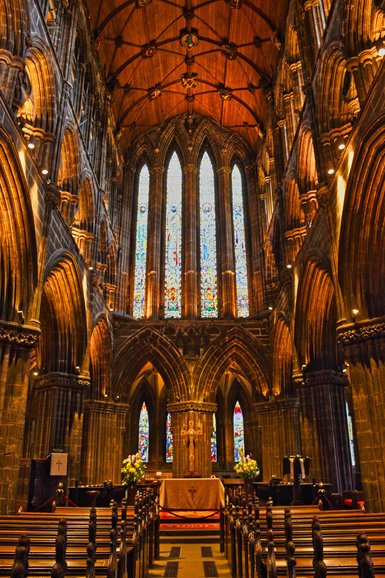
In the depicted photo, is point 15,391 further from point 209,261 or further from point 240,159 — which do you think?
point 240,159

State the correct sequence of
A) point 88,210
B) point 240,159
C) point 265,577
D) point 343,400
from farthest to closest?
point 240,159 → point 88,210 → point 343,400 → point 265,577

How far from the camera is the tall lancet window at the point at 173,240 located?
25109 millimetres

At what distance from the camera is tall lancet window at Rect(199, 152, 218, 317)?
2508 centimetres

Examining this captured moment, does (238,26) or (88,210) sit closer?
(88,210)

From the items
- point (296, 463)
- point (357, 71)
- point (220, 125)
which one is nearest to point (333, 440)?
point (296, 463)

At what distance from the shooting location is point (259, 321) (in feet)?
76.3

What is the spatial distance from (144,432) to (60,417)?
14.4 m

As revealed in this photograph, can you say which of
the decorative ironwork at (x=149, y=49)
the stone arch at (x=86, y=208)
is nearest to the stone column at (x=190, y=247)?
the decorative ironwork at (x=149, y=49)

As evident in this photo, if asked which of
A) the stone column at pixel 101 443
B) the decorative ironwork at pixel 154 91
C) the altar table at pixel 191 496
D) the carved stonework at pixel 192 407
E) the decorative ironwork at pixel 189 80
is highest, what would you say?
the decorative ironwork at pixel 189 80

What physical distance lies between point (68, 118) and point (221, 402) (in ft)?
64.6

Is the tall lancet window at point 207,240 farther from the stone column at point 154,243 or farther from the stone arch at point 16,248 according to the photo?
the stone arch at point 16,248

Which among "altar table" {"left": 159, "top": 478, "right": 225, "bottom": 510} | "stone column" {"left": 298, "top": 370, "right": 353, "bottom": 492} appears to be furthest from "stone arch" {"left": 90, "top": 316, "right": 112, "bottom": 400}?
"stone column" {"left": 298, "top": 370, "right": 353, "bottom": 492}

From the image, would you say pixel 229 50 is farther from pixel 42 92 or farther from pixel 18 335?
pixel 18 335

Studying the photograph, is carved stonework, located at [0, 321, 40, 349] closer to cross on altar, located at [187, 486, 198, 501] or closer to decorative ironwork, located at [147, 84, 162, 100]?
cross on altar, located at [187, 486, 198, 501]
